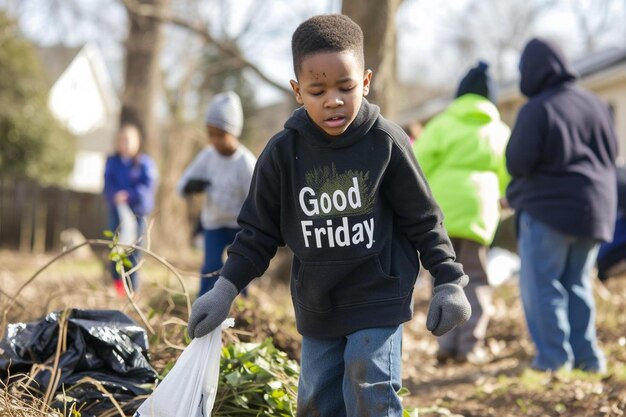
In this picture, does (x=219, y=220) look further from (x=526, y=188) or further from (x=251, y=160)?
(x=526, y=188)

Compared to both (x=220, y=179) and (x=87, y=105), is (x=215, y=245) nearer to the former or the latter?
(x=220, y=179)

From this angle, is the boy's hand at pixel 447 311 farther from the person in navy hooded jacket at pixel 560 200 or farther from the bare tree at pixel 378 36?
the bare tree at pixel 378 36

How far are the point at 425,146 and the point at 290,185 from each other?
3.23 meters

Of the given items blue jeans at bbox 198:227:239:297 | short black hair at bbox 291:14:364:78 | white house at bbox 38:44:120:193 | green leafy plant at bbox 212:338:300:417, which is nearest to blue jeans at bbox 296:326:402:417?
green leafy plant at bbox 212:338:300:417

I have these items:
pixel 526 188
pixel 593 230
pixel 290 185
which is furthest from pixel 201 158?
pixel 290 185

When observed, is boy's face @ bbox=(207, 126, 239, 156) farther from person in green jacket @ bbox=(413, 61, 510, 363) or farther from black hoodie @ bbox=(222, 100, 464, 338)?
black hoodie @ bbox=(222, 100, 464, 338)

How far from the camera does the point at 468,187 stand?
6152 mm

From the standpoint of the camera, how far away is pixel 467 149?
6.21m

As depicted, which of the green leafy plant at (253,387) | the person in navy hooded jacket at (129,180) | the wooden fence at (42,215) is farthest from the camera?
the wooden fence at (42,215)

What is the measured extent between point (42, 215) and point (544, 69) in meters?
15.0

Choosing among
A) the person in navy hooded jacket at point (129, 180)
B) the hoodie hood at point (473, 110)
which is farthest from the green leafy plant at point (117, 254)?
the person in navy hooded jacket at point (129, 180)

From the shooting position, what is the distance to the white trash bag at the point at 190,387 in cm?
313

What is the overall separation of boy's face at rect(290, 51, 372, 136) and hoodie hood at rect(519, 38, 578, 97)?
2976mm

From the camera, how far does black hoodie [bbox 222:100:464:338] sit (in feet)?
10.1
